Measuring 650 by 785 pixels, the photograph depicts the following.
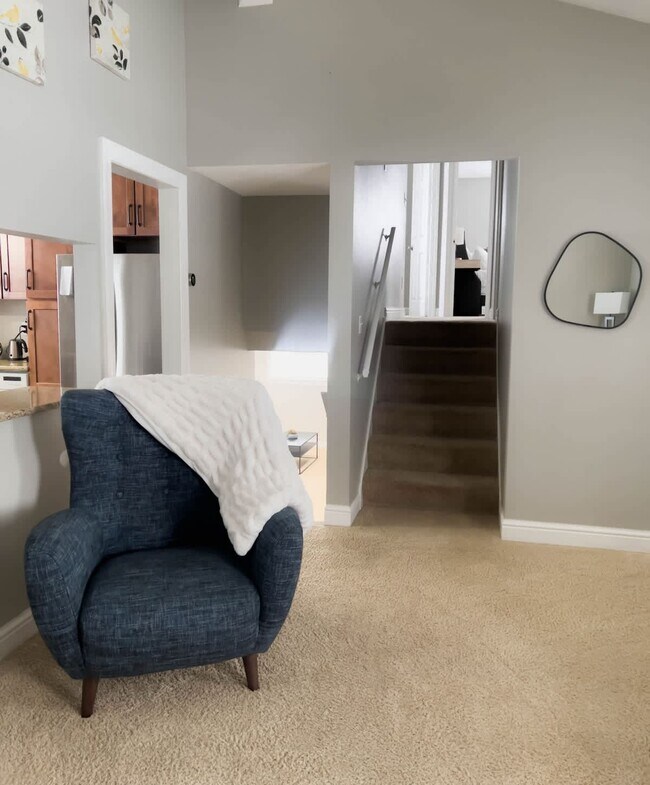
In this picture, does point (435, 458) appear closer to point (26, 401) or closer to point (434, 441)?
point (434, 441)

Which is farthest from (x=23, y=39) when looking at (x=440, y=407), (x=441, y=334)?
(x=441, y=334)

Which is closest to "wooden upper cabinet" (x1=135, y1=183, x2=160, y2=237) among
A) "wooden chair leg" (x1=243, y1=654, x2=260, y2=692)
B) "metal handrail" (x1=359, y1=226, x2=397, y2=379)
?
"metal handrail" (x1=359, y1=226, x2=397, y2=379)

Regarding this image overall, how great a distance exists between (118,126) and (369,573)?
2462 mm

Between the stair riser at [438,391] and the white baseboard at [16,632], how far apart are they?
2.93 metres

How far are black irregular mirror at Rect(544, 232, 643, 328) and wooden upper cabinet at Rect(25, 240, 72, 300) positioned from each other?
337 cm

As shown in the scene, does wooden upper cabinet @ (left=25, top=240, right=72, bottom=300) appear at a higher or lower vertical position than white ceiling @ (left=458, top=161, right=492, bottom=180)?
lower

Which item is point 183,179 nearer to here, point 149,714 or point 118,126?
point 118,126

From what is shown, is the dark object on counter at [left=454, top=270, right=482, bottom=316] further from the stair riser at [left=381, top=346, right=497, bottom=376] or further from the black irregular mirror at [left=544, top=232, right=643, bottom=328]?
the black irregular mirror at [left=544, top=232, right=643, bottom=328]

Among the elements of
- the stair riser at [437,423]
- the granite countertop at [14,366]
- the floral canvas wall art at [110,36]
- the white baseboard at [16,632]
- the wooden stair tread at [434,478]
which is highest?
the floral canvas wall art at [110,36]

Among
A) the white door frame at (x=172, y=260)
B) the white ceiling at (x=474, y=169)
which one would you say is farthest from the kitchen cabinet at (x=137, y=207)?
the white ceiling at (x=474, y=169)

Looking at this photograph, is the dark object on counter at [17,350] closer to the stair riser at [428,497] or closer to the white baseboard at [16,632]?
the stair riser at [428,497]

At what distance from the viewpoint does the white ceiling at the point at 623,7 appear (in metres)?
3.12

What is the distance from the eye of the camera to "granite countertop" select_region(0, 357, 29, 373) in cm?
496

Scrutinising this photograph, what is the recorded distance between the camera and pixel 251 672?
2.24m
